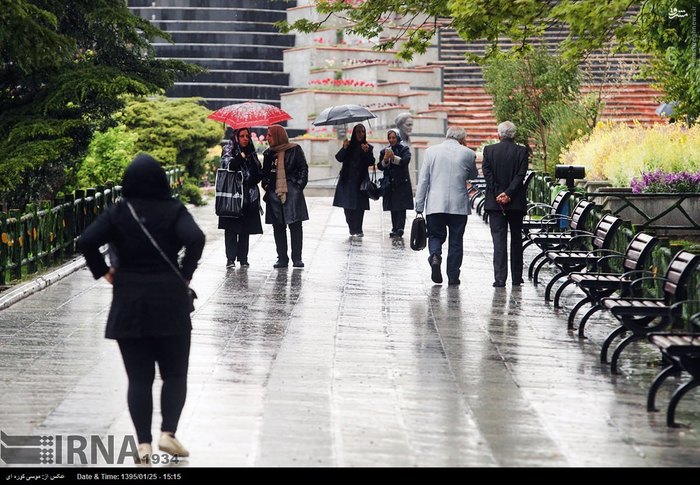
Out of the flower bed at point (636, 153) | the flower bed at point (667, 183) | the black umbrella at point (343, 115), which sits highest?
the black umbrella at point (343, 115)

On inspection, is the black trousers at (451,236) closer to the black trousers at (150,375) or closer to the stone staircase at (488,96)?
the black trousers at (150,375)

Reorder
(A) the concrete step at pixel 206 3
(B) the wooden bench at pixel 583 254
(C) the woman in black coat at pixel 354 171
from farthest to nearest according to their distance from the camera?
1. (A) the concrete step at pixel 206 3
2. (C) the woman in black coat at pixel 354 171
3. (B) the wooden bench at pixel 583 254

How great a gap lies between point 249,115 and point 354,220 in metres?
3.50

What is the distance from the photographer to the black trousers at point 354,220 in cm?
2128

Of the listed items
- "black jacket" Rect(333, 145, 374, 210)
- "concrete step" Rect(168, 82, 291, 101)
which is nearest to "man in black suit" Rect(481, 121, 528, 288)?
"black jacket" Rect(333, 145, 374, 210)

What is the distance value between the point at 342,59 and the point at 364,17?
23.4 m

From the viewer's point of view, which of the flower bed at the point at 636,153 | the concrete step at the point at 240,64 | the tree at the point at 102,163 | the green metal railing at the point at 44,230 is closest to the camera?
the green metal railing at the point at 44,230

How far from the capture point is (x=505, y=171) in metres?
15.5

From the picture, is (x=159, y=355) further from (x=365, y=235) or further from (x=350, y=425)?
(x=365, y=235)

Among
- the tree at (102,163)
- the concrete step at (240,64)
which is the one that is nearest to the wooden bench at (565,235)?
the tree at (102,163)

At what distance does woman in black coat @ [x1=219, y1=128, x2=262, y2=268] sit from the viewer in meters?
16.6

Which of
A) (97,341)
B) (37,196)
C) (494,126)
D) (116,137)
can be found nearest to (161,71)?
(37,196)

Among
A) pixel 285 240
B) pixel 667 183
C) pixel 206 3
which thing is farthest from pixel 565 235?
pixel 206 3

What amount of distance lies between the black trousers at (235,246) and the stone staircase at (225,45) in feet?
75.8
